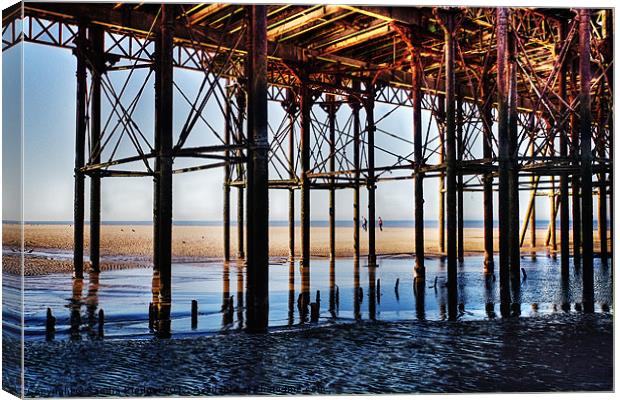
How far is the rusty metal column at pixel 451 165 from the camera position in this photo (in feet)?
49.6

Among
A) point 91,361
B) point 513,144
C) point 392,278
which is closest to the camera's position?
point 91,361

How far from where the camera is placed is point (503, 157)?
1370 cm

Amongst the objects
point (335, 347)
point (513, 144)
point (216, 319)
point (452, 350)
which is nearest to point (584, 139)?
point (513, 144)

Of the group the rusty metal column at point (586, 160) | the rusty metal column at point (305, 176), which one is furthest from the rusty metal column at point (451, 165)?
the rusty metal column at point (305, 176)

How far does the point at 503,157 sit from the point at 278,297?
599 centimetres

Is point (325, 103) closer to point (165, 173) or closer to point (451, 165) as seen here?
point (451, 165)

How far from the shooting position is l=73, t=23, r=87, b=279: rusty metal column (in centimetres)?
1711

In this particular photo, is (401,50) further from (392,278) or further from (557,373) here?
(557,373)

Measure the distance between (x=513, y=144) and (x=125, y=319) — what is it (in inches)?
336

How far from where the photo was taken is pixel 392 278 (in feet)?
66.2

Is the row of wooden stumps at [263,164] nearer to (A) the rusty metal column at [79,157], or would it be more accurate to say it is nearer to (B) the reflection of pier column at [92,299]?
(A) the rusty metal column at [79,157]

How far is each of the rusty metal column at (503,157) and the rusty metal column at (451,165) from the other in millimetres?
1288

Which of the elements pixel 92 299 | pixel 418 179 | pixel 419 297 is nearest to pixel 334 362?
pixel 419 297

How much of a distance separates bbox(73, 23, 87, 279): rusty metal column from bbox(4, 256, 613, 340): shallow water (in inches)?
29.2
